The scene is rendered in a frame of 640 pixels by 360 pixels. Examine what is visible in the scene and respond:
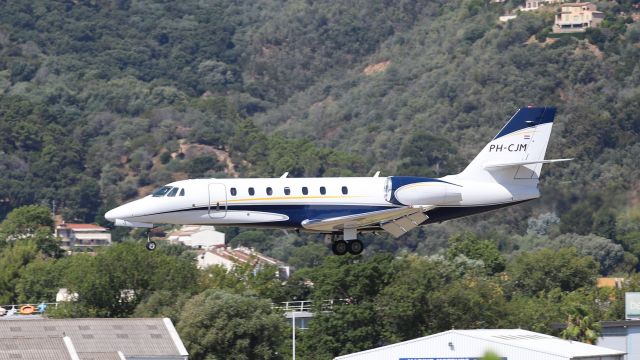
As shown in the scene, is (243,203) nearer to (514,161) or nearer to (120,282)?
(514,161)

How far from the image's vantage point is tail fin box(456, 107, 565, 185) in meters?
60.5

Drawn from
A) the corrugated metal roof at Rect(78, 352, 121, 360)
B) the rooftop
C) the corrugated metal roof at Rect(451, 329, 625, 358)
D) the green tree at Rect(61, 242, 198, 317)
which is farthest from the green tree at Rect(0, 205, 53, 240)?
the corrugated metal roof at Rect(78, 352, 121, 360)

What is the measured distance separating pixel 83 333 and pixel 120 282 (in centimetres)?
2944

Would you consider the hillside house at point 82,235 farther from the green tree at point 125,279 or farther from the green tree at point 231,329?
the green tree at point 231,329

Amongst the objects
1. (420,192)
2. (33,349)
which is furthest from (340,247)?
(33,349)

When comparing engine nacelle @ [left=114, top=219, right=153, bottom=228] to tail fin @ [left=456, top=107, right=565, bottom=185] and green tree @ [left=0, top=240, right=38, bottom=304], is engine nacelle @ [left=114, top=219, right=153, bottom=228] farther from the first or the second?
green tree @ [left=0, top=240, right=38, bottom=304]

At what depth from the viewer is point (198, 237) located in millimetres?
181000

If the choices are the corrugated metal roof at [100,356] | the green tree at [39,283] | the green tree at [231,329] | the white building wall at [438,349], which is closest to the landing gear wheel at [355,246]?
the white building wall at [438,349]

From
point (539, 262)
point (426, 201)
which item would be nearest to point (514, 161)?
point (426, 201)

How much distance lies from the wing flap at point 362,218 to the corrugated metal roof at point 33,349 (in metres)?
10.1

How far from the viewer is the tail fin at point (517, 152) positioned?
60.5 meters

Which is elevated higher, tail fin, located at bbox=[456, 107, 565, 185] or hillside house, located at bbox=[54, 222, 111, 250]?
hillside house, located at bbox=[54, 222, 111, 250]

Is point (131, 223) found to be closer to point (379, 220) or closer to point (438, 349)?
point (379, 220)

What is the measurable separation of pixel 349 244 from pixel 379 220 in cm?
152
